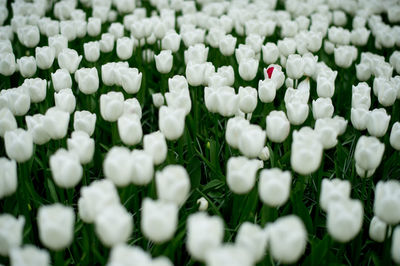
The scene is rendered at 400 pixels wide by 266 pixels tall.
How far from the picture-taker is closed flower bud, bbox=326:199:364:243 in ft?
5.09

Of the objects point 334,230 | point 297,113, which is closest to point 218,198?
point 297,113

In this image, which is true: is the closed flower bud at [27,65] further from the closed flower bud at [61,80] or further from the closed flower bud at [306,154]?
the closed flower bud at [306,154]

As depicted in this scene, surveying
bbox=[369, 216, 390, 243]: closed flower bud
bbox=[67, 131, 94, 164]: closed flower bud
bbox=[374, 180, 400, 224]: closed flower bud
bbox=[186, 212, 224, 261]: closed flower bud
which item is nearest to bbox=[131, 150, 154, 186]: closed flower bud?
bbox=[67, 131, 94, 164]: closed flower bud

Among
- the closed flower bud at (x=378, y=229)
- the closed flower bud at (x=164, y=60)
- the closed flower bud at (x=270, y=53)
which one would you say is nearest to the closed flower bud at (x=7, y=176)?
the closed flower bud at (x=164, y=60)

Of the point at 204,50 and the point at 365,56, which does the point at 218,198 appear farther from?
the point at 365,56

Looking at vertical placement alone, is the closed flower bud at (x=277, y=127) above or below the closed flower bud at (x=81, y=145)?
below

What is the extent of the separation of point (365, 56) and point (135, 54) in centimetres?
197

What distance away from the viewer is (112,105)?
2.35 metres

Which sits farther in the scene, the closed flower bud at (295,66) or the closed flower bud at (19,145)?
the closed flower bud at (295,66)

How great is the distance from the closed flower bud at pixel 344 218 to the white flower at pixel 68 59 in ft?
6.96

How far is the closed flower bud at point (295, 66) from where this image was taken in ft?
9.90

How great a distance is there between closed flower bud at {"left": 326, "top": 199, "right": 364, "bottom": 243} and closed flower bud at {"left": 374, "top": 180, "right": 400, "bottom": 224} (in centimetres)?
20

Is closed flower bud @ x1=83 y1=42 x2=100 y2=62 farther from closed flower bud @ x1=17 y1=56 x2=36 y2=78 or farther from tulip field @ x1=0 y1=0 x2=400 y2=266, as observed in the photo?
closed flower bud @ x1=17 y1=56 x2=36 y2=78

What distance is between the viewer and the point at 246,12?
443cm
